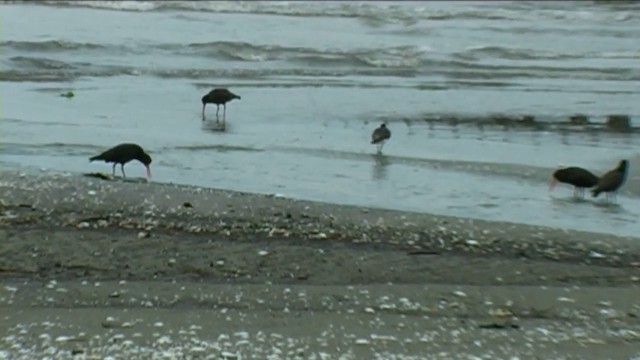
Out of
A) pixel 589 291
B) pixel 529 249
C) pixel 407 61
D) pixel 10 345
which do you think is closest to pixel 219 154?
pixel 529 249

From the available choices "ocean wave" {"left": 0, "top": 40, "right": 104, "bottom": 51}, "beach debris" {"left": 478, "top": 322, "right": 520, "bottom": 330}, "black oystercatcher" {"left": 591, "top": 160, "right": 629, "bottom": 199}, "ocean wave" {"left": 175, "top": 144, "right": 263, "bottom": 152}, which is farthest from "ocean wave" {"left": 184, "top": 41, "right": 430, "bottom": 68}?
"beach debris" {"left": 478, "top": 322, "right": 520, "bottom": 330}

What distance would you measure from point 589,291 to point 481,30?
2660cm

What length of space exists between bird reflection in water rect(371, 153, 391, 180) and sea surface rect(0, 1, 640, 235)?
45mm

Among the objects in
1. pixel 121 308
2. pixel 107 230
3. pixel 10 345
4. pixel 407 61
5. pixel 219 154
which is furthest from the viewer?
pixel 407 61

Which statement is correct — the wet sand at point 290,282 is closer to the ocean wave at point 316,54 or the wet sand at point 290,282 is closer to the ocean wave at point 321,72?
the ocean wave at point 321,72

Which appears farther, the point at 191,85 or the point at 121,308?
→ the point at 191,85

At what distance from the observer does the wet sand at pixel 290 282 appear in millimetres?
5930

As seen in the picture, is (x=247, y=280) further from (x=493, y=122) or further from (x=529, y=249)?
(x=493, y=122)

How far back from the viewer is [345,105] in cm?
1744

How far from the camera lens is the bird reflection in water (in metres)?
11.6

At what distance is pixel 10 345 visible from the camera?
577 cm

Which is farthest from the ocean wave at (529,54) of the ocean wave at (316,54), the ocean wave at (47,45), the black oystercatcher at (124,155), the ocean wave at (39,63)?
the black oystercatcher at (124,155)

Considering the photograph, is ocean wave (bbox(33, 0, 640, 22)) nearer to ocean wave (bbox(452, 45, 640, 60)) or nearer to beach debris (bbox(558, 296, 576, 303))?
ocean wave (bbox(452, 45, 640, 60))

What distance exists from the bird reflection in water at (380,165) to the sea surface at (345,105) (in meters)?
0.04
